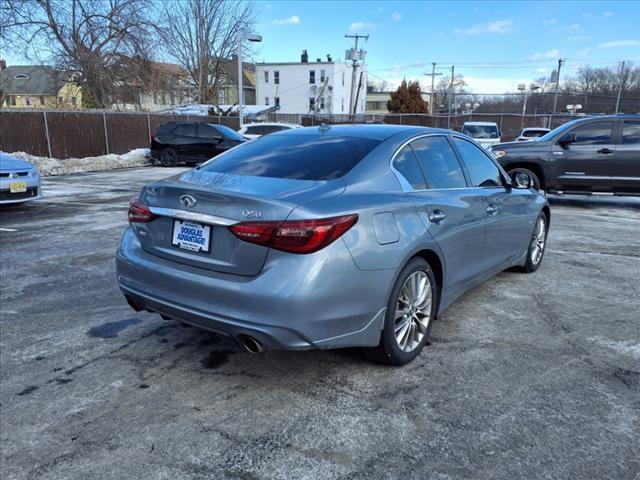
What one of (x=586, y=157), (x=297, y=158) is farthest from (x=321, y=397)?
(x=586, y=157)

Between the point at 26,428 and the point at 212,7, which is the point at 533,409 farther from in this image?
the point at 212,7

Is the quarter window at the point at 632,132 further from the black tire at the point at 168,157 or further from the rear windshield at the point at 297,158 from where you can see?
the black tire at the point at 168,157

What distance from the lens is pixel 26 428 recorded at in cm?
268

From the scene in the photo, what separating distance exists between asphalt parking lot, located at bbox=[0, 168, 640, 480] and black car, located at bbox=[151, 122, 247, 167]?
47.7ft

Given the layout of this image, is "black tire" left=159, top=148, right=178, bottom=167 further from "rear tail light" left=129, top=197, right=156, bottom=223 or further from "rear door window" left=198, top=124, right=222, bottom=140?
"rear tail light" left=129, top=197, right=156, bottom=223

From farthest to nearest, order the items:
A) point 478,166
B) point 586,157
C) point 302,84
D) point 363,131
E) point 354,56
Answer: point 302,84
point 354,56
point 586,157
point 478,166
point 363,131

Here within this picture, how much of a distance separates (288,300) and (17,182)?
7.76 meters

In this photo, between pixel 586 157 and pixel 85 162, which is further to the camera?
Answer: pixel 85 162

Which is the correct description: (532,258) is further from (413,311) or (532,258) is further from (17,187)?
(17,187)

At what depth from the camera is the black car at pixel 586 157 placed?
996cm

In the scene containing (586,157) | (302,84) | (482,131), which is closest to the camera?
(586,157)

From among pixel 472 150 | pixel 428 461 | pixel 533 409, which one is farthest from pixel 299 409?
pixel 472 150

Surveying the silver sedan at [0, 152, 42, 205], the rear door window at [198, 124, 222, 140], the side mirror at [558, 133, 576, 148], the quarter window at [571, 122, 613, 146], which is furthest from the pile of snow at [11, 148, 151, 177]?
the quarter window at [571, 122, 613, 146]

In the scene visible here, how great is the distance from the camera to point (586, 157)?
10.1 meters
